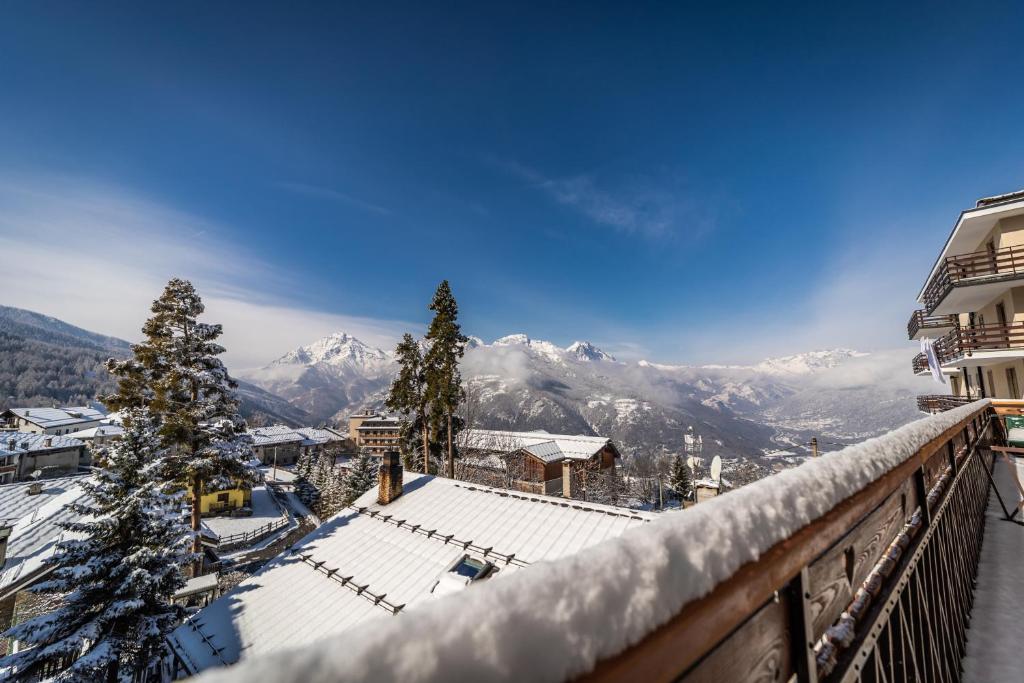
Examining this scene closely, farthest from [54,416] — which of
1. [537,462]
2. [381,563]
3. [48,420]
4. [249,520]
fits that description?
[381,563]

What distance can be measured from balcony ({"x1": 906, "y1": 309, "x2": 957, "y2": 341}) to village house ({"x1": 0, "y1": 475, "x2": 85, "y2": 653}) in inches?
1350

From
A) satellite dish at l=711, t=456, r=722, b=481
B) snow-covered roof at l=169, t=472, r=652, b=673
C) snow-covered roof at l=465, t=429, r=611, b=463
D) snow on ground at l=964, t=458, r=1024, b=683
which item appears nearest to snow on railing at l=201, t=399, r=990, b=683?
snow on ground at l=964, t=458, r=1024, b=683

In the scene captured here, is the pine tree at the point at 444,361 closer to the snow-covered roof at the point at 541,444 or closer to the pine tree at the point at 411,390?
the pine tree at the point at 411,390

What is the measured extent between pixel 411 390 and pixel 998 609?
2315 centimetres

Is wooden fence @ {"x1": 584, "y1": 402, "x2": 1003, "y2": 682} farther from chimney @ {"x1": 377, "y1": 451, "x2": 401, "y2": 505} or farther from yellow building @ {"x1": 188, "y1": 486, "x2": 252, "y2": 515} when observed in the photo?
yellow building @ {"x1": 188, "y1": 486, "x2": 252, "y2": 515}

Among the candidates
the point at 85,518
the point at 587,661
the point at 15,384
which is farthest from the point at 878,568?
the point at 15,384

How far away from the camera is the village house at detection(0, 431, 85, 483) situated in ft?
122

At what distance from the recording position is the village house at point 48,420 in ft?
200

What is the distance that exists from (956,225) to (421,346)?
78.9 ft

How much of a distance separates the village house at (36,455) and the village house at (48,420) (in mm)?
23041

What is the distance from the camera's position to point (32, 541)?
17.5m

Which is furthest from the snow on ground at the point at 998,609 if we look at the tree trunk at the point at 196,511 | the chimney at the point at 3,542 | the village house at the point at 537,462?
the chimney at the point at 3,542

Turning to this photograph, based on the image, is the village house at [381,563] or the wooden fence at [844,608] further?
the village house at [381,563]

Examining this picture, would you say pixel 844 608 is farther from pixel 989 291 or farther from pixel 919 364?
pixel 919 364
